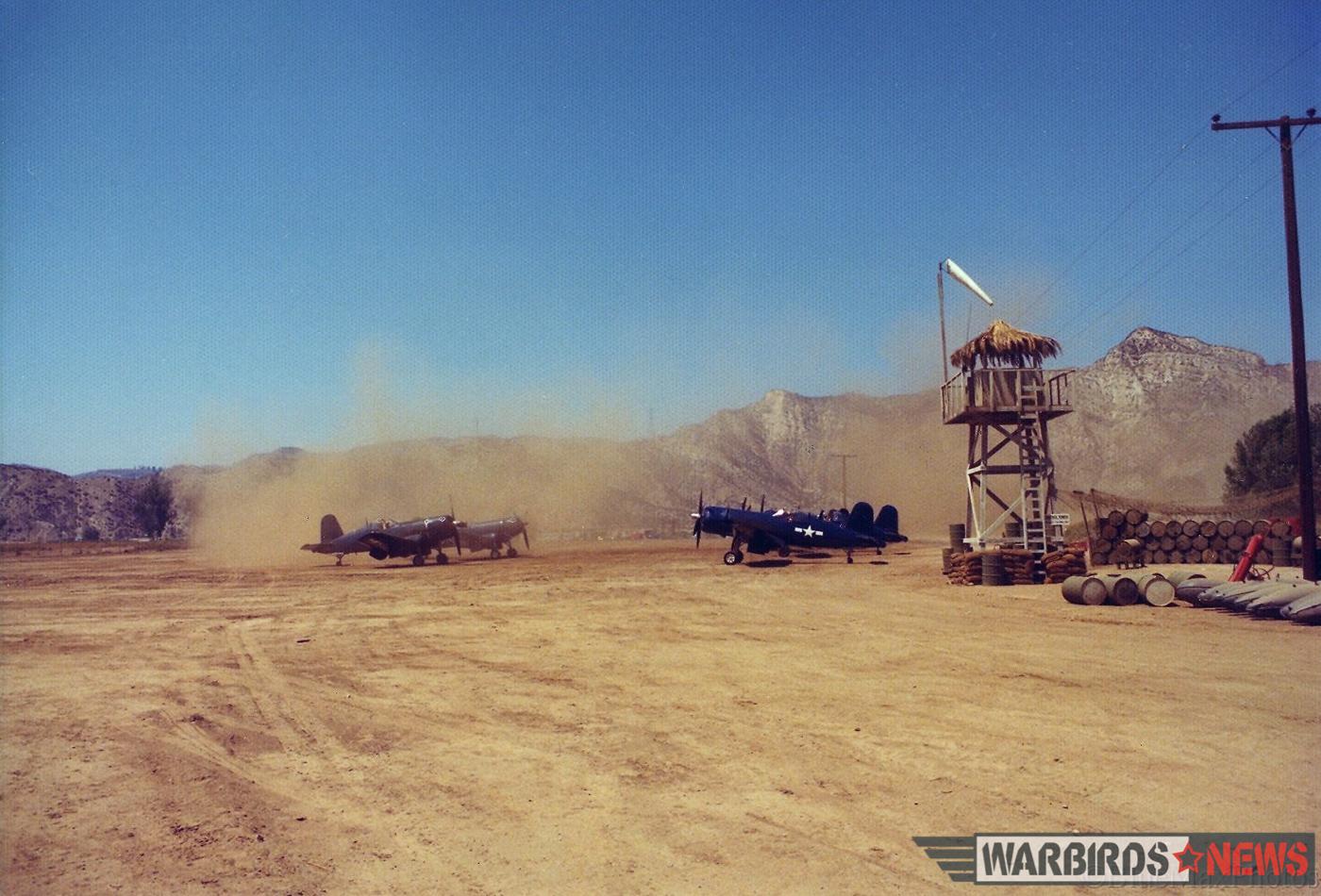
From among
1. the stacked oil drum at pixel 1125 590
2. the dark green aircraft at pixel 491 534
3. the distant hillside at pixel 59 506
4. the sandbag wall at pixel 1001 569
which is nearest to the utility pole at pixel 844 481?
the dark green aircraft at pixel 491 534

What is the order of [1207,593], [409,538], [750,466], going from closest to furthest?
[1207,593], [409,538], [750,466]

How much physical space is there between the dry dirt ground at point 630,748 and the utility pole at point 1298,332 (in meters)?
5.24

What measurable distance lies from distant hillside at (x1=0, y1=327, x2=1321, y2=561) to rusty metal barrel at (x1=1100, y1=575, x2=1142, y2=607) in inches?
2647

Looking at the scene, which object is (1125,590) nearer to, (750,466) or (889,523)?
(889,523)

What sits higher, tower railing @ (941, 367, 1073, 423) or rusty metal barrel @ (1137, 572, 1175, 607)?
tower railing @ (941, 367, 1073, 423)

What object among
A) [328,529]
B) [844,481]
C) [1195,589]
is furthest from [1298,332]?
[844,481]

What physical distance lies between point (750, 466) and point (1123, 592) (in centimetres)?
12408

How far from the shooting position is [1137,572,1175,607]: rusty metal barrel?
730 inches

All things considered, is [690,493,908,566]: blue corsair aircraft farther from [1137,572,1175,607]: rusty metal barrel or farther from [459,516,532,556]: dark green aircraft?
[1137,572,1175,607]: rusty metal barrel

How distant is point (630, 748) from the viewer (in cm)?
846

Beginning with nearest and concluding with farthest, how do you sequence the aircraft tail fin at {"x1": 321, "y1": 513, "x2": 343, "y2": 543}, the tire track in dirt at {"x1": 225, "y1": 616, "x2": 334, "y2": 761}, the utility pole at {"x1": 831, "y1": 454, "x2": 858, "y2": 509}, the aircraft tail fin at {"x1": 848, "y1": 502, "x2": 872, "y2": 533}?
1. the tire track in dirt at {"x1": 225, "y1": 616, "x2": 334, "y2": 761}
2. the aircraft tail fin at {"x1": 848, "y1": 502, "x2": 872, "y2": 533}
3. the aircraft tail fin at {"x1": 321, "y1": 513, "x2": 343, "y2": 543}
4. the utility pole at {"x1": 831, "y1": 454, "x2": 858, "y2": 509}

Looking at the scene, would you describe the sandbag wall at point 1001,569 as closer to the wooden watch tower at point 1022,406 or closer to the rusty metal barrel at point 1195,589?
the wooden watch tower at point 1022,406

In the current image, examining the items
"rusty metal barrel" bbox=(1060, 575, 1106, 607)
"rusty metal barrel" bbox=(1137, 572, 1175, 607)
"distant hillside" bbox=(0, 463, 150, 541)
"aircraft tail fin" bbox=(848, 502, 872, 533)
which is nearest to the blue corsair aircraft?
"aircraft tail fin" bbox=(848, 502, 872, 533)

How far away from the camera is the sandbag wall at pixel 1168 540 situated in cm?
3031
